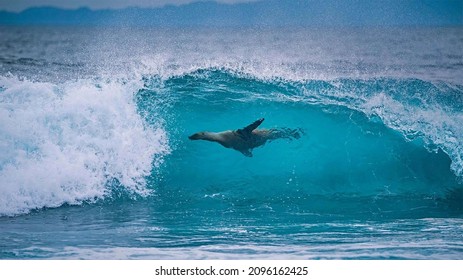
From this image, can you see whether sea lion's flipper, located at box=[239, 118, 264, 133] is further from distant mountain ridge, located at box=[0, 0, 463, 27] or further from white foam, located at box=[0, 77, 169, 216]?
distant mountain ridge, located at box=[0, 0, 463, 27]

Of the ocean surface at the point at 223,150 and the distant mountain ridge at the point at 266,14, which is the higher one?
the distant mountain ridge at the point at 266,14

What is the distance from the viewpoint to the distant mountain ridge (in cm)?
563

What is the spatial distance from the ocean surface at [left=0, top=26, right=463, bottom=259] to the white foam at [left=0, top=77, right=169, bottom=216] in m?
0.01

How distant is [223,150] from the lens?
19.6 feet

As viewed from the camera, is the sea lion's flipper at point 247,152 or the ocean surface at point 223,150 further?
the sea lion's flipper at point 247,152

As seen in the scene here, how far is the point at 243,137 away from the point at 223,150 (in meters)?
0.48

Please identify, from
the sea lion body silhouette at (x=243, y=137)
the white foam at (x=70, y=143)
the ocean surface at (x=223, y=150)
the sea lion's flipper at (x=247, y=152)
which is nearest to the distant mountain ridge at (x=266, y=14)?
the ocean surface at (x=223, y=150)

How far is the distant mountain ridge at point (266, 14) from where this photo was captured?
5633 millimetres

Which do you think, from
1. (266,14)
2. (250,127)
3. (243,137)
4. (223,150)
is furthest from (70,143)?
(266,14)

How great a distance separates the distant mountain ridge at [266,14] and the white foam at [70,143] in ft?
2.55

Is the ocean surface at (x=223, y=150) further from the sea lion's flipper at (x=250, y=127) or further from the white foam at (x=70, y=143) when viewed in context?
the sea lion's flipper at (x=250, y=127)

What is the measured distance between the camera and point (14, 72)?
632 cm
